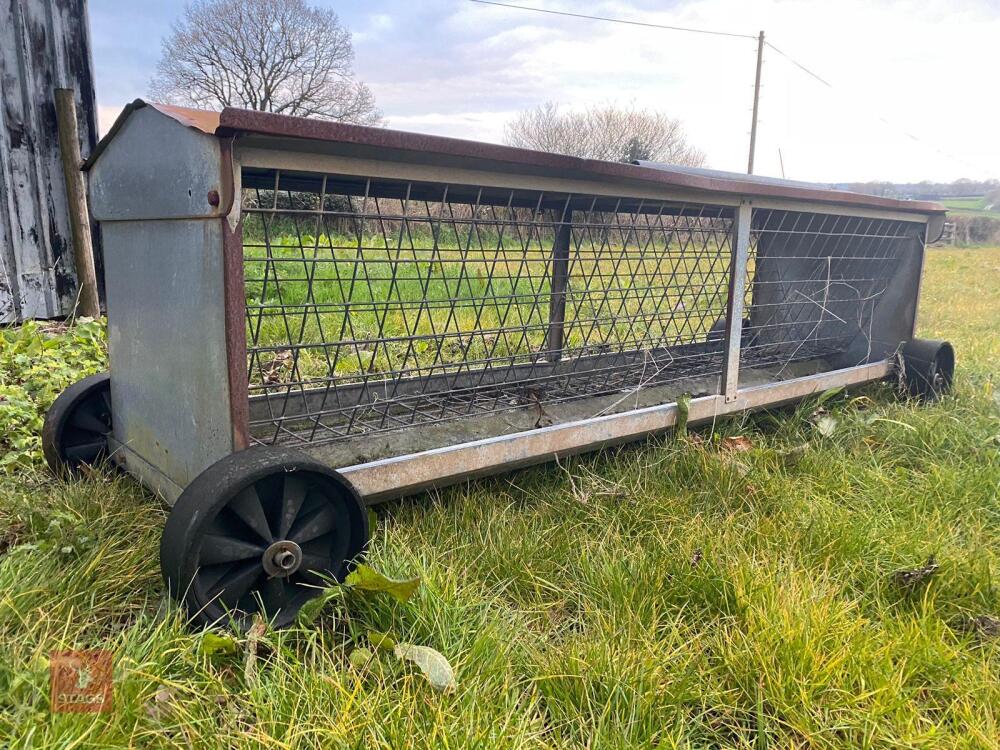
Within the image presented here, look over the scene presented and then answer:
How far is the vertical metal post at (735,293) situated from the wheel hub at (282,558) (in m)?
1.84

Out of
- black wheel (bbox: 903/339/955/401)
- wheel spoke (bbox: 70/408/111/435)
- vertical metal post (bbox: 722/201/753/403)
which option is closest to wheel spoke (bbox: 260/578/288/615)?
wheel spoke (bbox: 70/408/111/435)

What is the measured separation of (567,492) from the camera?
2361 millimetres

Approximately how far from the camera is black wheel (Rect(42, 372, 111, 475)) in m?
2.21

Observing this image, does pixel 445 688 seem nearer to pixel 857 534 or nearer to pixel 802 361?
pixel 857 534

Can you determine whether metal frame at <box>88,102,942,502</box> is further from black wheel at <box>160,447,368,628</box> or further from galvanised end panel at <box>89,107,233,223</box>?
black wheel at <box>160,447,368,628</box>

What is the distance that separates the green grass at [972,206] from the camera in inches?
1179

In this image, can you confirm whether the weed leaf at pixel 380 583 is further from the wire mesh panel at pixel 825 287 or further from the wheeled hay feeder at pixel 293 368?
the wire mesh panel at pixel 825 287

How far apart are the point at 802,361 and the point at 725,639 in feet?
8.96

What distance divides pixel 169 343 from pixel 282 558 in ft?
A: 2.21

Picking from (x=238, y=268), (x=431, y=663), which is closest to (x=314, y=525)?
(x=431, y=663)

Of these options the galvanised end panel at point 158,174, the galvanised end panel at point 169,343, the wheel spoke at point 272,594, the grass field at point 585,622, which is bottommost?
the grass field at point 585,622

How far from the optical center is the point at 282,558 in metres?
1.54

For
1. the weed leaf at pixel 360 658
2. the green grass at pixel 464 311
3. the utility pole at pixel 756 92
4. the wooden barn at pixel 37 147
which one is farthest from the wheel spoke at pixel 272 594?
the utility pole at pixel 756 92

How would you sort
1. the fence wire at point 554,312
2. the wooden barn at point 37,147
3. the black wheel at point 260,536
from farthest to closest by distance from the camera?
1. the wooden barn at point 37,147
2. the fence wire at point 554,312
3. the black wheel at point 260,536
